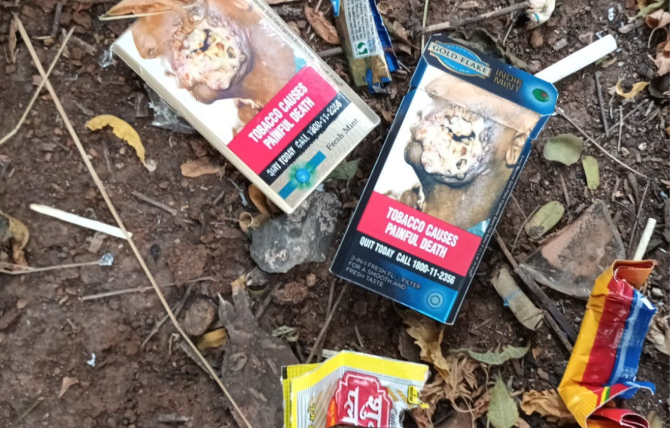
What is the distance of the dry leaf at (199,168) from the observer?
1.02m

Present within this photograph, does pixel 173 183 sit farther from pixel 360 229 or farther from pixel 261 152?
pixel 360 229

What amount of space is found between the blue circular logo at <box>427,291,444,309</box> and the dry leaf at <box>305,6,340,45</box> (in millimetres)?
567

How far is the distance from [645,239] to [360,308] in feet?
2.08

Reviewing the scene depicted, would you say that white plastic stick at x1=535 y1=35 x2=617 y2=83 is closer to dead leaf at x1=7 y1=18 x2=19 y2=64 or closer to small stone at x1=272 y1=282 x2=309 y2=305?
small stone at x1=272 y1=282 x2=309 y2=305

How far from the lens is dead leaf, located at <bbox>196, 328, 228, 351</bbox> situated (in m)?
1.02

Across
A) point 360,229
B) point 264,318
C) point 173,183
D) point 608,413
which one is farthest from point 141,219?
point 608,413

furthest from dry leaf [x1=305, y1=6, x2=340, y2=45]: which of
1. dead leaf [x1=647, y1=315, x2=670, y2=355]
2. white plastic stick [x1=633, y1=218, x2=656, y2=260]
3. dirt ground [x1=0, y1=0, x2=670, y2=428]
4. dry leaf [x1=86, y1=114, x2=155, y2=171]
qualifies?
dead leaf [x1=647, y1=315, x2=670, y2=355]

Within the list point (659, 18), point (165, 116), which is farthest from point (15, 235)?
point (659, 18)

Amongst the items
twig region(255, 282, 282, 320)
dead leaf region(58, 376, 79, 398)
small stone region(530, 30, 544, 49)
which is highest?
small stone region(530, 30, 544, 49)

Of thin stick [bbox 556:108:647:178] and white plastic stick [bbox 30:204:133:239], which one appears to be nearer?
white plastic stick [bbox 30:204:133:239]

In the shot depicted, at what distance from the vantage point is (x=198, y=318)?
39.9 inches

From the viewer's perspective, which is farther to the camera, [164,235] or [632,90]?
[632,90]

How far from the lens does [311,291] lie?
3.49ft

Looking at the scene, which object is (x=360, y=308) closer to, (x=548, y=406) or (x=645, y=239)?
(x=548, y=406)
